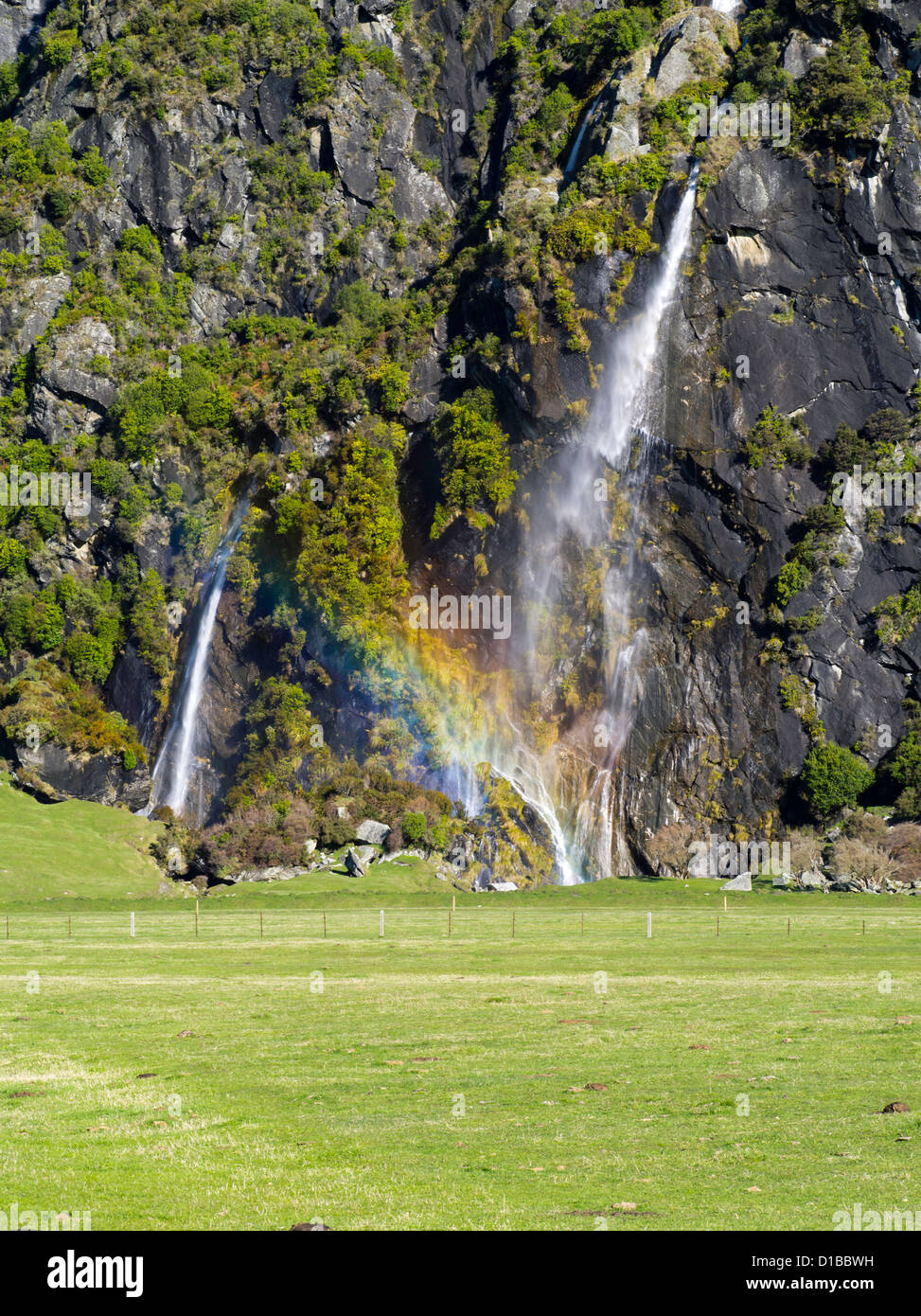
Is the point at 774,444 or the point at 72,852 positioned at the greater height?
the point at 774,444

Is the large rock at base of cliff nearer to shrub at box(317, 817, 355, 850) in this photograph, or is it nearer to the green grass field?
shrub at box(317, 817, 355, 850)

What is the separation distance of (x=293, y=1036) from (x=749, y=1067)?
8.72m

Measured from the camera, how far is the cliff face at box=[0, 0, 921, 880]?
288ft

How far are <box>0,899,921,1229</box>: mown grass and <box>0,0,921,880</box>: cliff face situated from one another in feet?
157

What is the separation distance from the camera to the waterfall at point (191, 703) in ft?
304

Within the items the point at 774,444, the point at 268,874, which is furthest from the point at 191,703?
the point at 774,444

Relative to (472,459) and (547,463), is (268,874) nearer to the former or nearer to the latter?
(472,459)

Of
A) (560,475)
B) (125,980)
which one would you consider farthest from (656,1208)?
(560,475)

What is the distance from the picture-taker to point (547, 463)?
305 feet

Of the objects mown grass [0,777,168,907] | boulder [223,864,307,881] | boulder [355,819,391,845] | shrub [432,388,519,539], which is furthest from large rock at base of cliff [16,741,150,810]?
shrub [432,388,519,539]

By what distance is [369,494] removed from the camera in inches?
3612

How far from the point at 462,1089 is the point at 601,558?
73.8m

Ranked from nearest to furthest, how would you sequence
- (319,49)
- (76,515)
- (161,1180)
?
(161,1180), (76,515), (319,49)

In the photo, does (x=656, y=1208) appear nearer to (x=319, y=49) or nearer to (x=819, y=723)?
(x=819, y=723)
